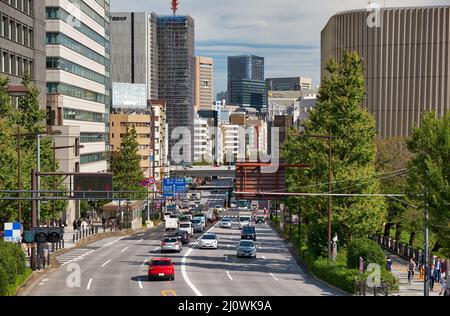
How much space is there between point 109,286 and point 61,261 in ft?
52.6

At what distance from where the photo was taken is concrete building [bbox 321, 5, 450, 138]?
11100 centimetres

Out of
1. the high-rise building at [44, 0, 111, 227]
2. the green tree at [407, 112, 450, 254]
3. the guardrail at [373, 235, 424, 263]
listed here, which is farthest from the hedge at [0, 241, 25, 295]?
the high-rise building at [44, 0, 111, 227]

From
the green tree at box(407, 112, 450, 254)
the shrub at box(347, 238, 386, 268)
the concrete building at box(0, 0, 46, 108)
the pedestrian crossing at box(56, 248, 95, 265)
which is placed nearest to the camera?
the green tree at box(407, 112, 450, 254)

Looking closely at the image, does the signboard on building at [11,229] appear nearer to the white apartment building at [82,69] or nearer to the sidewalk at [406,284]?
the sidewalk at [406,284]

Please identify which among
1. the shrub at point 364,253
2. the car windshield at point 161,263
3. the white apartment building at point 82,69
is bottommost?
the car windshield at point 161,263

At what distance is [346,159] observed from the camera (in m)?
52.2

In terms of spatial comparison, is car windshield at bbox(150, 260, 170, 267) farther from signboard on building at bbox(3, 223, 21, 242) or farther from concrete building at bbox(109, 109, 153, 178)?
concrete building at bbox(109, 109, 153, 178)

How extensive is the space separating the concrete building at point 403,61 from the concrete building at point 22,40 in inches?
2024

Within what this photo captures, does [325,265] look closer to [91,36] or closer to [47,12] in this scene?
[47,12]

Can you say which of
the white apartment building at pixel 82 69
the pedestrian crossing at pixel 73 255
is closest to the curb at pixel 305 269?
the pedestrian crossing at pixel 73 255

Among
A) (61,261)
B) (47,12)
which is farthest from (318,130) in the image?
(47,12)

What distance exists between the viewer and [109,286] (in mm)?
40844

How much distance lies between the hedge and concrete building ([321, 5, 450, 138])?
3085 inches

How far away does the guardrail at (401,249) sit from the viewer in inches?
2329
